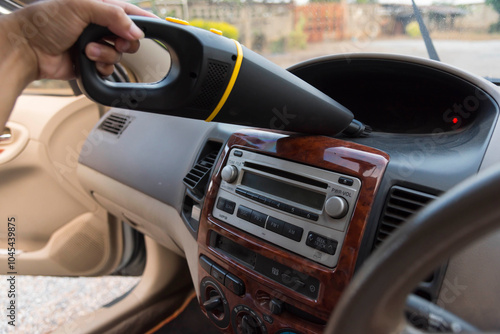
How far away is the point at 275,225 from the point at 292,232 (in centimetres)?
4

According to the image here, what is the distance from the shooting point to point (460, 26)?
1.11 metres

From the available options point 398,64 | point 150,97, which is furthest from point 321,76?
point 150,97

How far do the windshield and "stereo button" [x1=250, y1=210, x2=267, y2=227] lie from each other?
328 millimetres

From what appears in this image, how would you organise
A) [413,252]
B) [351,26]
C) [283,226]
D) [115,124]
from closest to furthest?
[413,252], [283,226], [351,26], [115,124]

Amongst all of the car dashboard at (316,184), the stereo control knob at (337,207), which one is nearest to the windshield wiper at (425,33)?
the car dashboard at (316,184)

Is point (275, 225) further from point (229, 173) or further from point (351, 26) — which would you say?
point (351, 26)

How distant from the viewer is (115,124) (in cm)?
157

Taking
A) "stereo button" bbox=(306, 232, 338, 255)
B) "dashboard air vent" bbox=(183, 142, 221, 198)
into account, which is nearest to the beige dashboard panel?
"dashboard air vent" bbox=(183, 142, 221, 198)

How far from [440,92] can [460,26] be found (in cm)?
28

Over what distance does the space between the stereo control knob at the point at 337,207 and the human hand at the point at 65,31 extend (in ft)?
1.46

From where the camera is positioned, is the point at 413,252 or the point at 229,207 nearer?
the point at 413,252

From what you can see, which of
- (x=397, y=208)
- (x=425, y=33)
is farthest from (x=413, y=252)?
(x=425, y=33)

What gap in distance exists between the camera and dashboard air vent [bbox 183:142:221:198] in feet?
3.55

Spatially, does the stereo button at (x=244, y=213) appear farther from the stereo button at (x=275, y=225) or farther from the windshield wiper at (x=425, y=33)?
the windshield wiper at (x=425, y=33)
